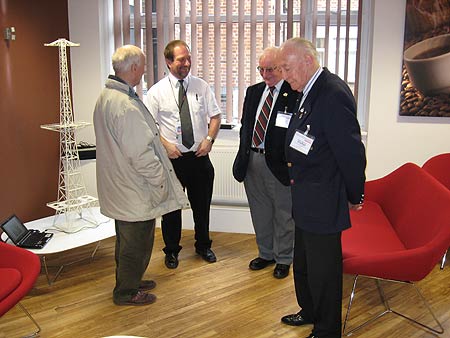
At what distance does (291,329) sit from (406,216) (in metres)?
1.10

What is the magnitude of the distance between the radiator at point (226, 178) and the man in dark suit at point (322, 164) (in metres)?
2.19

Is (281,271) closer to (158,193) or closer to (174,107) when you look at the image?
(158,193)

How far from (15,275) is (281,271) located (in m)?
1.92

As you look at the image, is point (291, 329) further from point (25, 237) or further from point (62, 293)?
point (25, 237)

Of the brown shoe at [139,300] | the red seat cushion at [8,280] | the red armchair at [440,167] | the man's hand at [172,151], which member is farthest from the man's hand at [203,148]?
the red armchair at [440,167]

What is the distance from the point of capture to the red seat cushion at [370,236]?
3174 millimetres

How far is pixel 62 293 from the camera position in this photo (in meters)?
3.64

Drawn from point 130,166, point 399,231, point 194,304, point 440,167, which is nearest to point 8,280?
point 130,166

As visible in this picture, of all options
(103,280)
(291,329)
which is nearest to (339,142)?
(291,329)

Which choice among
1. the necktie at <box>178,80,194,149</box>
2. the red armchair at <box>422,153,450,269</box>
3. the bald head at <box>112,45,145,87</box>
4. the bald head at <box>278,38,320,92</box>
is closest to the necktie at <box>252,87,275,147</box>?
the necktie at <box>178,80,194,149</box>

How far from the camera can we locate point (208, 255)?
423 centimetres

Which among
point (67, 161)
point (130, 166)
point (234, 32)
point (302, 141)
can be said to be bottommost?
point (67, 161)

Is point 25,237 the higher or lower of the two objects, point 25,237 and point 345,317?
the higher

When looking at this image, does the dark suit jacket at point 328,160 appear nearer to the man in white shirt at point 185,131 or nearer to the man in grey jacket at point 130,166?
the man in grey jacket at point 130,166
